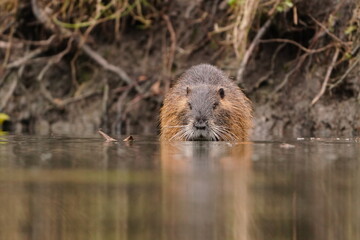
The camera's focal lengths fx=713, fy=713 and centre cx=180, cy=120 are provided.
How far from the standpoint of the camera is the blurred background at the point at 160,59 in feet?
26.9

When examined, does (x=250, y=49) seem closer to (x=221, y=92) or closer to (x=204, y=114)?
(x=221, y=92)

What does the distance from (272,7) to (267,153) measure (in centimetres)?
408

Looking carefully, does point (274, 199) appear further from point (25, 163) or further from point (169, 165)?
point (25, 163)

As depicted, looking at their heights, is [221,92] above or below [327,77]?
below

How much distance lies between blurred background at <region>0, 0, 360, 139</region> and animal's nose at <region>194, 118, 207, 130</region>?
2.26 metres

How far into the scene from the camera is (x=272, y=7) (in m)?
8.30

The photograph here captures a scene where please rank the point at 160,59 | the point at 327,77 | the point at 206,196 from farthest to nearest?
the point at 160,59 < the point at 327,77 < the point at 206,196

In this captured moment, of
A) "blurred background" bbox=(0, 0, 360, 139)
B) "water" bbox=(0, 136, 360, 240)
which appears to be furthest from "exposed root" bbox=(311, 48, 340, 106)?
"water" bbox=(0, 136, 360, 240)

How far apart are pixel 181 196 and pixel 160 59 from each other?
691cm

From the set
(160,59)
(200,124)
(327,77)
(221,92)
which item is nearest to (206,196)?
(200,124)

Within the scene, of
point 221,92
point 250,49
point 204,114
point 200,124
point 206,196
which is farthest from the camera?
point 250,49

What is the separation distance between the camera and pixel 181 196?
2738 mm

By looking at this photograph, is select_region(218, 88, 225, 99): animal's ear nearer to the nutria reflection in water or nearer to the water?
the water

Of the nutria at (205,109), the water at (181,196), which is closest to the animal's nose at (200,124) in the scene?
the nutria at (205,109)
